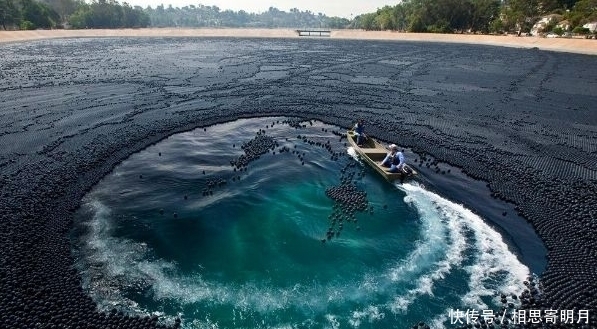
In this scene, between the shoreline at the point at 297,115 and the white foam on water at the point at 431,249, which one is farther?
the shoreline at the point at 297,115

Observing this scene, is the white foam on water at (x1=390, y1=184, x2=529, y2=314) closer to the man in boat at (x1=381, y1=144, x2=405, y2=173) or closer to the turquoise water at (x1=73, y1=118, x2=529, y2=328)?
the turquoise water at (x1=73, y1=118, x2=529, y2=328)

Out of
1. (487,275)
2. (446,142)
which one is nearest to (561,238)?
(487,275)

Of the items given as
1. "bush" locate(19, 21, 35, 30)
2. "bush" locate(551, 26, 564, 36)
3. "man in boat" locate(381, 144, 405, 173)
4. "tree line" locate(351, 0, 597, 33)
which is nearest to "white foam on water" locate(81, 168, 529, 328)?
"man in boat" locate(381, 144, 405, 173)

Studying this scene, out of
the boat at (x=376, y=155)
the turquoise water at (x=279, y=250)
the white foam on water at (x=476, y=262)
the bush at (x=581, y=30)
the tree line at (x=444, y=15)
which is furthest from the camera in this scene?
the tree line at (x=444, y=15)

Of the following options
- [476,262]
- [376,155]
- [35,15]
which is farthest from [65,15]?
[476,262]

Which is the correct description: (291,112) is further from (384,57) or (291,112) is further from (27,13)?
(27,13)

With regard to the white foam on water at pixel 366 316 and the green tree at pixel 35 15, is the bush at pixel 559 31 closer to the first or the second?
the white foam on water at pixel 366 316

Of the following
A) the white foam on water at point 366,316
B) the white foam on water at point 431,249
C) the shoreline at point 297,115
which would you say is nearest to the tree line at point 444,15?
the shoreline at point 297,115
